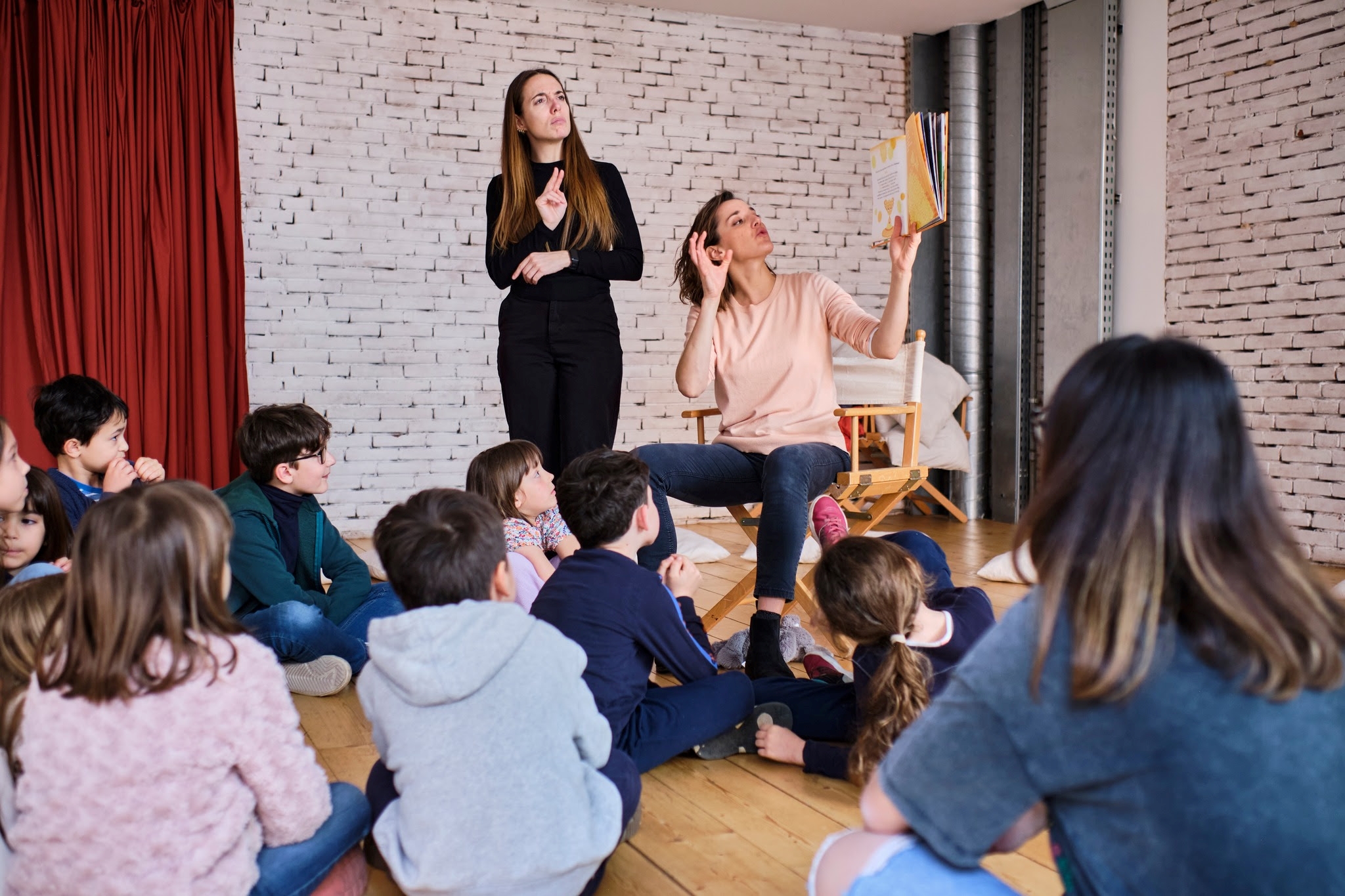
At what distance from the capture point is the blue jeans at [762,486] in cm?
261

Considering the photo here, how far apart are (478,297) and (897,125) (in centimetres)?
261

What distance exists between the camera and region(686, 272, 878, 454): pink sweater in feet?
9.86

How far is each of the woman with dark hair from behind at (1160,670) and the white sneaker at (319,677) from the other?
2003 millimetres

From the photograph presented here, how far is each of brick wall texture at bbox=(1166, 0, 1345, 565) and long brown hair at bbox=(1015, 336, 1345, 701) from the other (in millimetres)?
3672

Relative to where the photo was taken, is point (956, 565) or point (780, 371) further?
point (956, 565)

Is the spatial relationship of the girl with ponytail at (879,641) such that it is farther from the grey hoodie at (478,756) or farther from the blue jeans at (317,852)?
the blue jeans at (317,852)

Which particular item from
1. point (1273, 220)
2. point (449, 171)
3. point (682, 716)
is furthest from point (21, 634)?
point (1273, 220)

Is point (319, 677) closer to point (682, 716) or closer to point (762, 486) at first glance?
point (682, 716)

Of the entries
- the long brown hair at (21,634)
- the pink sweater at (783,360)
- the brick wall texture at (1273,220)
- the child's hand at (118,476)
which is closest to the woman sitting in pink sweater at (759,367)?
the pink sweater at (783,360)

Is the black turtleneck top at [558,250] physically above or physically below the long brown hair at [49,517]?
above

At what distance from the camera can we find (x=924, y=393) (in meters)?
5.38

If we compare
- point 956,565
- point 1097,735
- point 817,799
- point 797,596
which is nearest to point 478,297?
point 956,565

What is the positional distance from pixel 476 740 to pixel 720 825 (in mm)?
639

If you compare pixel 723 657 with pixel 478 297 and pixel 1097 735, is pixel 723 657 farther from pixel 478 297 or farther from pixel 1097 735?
pixel 478 297
